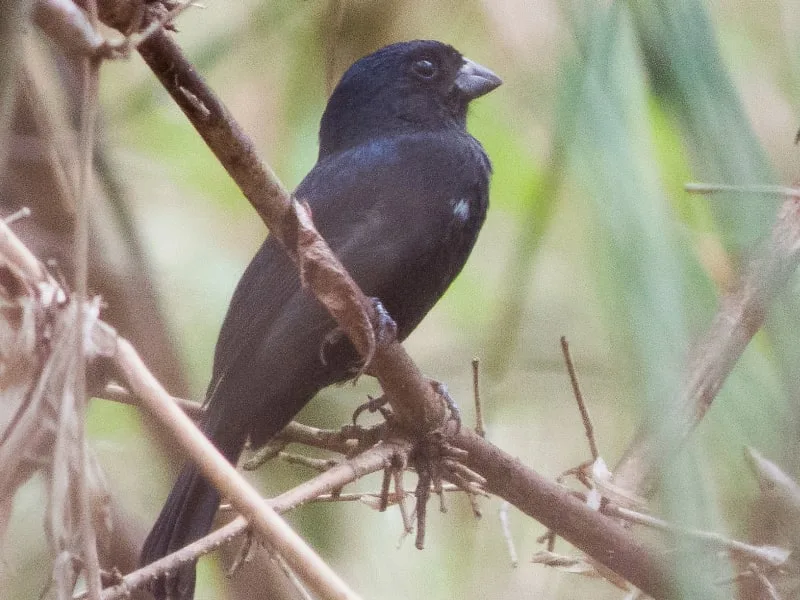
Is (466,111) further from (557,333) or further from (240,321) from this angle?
(240,321)

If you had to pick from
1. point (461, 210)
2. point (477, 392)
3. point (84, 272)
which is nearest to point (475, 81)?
point (461, 210)

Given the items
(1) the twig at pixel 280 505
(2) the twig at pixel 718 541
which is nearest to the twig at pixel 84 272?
(1) the twig at pixel 280 505

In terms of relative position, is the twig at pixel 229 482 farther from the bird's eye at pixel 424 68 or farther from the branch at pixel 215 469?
the bird's eye at pixel 424 68

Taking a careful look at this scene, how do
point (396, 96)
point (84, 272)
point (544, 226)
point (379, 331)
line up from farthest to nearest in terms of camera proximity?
1. point (396, 96)
2. point (379, 331)
3. point (544, 226)
4. point (84, 272)

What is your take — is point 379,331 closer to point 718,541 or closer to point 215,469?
point 215,469

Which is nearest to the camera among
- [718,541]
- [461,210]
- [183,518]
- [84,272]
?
[718,541]

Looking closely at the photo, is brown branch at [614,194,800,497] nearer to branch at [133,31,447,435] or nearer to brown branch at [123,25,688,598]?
brown branch at [123,25,688,598]
